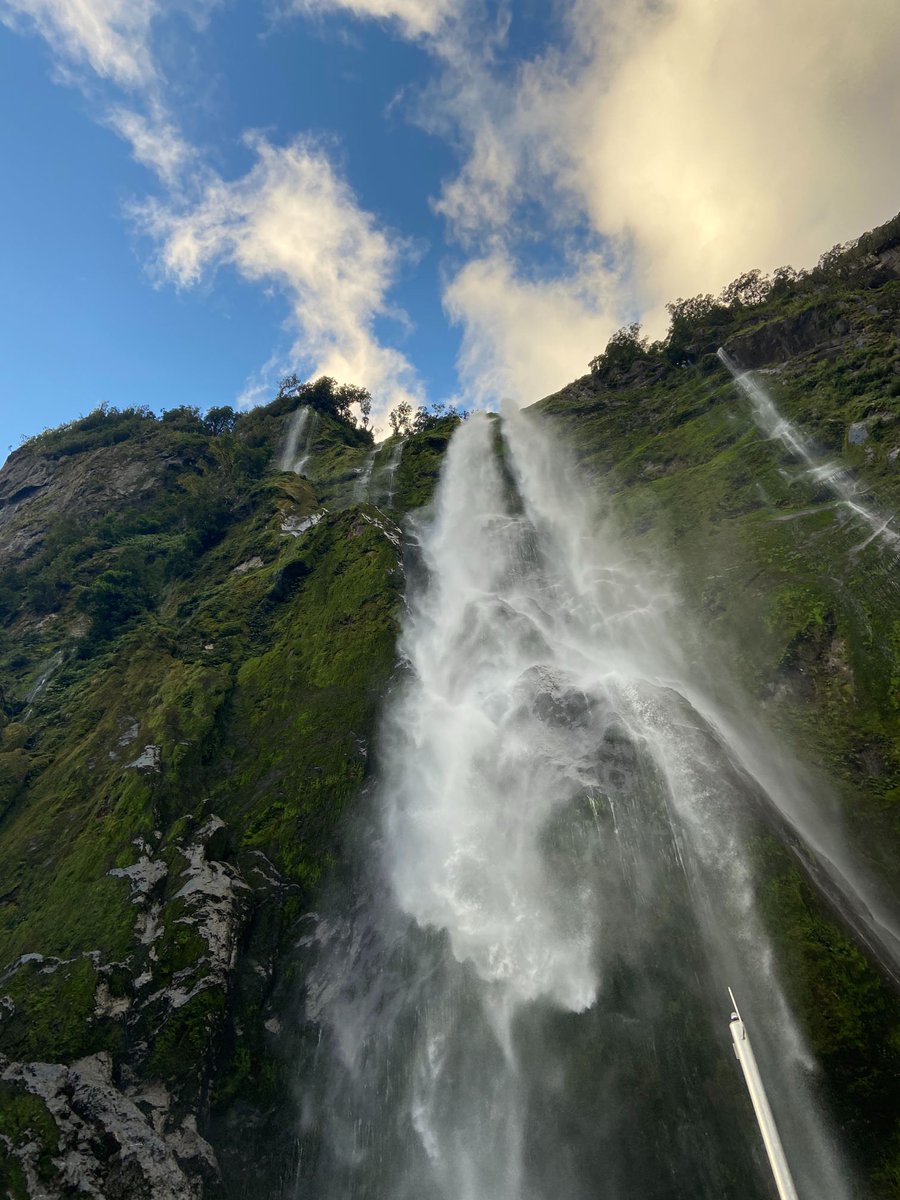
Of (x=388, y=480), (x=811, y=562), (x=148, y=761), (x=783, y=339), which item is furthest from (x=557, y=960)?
(x=783, y=339)

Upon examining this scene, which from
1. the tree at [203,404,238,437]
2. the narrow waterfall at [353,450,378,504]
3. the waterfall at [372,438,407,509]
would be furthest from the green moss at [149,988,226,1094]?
the tree at [203,404,238,437]

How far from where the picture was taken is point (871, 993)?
45.6ft

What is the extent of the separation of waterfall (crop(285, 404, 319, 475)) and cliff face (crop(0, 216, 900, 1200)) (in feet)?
49.1

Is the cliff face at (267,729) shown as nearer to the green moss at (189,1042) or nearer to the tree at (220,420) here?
the green moss at (189,1042)

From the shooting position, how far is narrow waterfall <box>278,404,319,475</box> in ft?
218

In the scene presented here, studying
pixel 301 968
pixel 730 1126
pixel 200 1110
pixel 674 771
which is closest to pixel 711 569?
pixel 674 771

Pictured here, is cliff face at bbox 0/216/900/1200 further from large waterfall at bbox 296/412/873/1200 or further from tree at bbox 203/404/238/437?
tree at bbox 203/404/238/437

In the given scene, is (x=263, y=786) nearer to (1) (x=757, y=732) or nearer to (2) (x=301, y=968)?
(2) (x=301, y=968)

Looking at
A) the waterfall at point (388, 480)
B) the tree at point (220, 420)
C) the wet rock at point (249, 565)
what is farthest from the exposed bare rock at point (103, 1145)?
the tree at point (220, 420)

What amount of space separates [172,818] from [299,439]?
57565 mm

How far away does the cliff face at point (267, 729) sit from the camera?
47.0 ft

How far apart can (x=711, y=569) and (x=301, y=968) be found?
2331 cm

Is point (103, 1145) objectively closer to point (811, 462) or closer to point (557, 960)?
point (557, 960)

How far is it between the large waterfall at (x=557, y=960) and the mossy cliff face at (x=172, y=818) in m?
1.97
